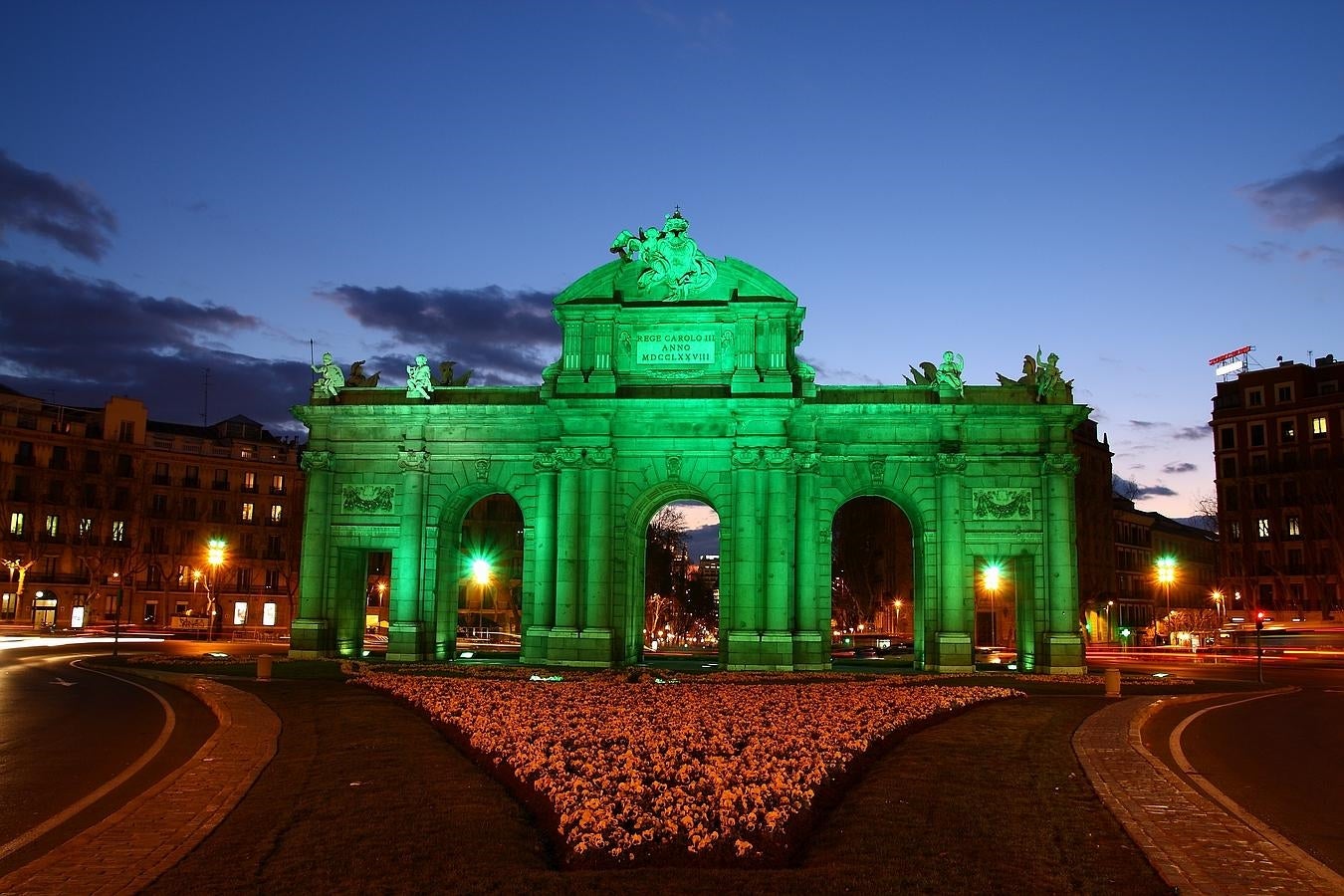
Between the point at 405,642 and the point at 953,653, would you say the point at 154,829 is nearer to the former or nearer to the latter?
the point at 405,642

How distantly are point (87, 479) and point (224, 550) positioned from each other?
13.4 m

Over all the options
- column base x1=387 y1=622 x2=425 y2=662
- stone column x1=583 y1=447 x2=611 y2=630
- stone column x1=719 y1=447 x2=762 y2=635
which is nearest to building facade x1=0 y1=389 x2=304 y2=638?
column base x1=387 y1=622 x2=425 y2=662

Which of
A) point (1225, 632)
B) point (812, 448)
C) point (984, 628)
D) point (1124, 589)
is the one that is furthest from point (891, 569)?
point (812, 448)

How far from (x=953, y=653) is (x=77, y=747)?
114 feet

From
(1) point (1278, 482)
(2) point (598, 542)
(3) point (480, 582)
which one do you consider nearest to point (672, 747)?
(2) point (598, 542)

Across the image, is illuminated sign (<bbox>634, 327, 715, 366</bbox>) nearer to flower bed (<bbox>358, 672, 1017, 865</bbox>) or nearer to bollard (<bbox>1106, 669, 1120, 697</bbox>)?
flower bed (<bbox>358, 672, 1017, 865</bbox>)

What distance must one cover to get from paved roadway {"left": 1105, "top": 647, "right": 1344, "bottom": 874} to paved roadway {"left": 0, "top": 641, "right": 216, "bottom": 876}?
15.6m

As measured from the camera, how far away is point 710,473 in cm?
4922

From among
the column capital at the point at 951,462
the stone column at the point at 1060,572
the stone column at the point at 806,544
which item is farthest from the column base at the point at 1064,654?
the stone column at the point at 806,544

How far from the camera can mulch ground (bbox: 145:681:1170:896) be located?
1159 centimetres

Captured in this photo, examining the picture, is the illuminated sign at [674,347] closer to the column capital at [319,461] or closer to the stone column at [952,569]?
the stone column at [952,569]

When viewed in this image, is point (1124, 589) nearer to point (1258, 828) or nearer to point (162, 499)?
point (162, 499)

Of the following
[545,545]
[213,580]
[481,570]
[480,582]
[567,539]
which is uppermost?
[481,570]

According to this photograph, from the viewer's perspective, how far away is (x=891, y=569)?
402 ft
